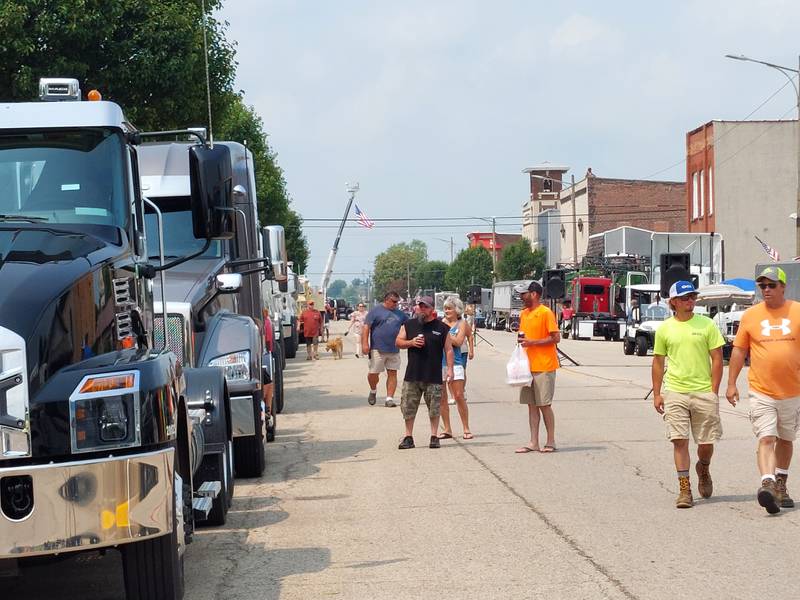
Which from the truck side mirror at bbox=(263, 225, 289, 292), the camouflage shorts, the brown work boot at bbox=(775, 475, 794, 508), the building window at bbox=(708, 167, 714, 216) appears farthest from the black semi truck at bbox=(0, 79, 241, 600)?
the building window at bbox=(708, 167, 714, 216)

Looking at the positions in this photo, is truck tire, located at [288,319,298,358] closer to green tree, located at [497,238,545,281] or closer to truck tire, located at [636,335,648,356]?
truck tire, located at [636,335,648,356]

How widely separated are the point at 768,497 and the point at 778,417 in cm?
75

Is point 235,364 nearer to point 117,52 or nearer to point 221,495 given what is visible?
point 221,495

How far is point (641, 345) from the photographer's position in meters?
38.8

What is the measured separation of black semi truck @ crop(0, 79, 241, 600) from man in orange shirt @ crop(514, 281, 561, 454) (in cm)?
671

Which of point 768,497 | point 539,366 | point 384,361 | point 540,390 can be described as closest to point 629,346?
point 384,361

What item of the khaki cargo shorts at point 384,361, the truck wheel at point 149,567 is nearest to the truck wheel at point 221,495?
the truck wheel at point 149,567

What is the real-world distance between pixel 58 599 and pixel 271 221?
67487 millimetres

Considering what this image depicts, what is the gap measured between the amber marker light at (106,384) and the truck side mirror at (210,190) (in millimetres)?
1741

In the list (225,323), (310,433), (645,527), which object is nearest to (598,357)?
(310,433)

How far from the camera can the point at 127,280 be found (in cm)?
732

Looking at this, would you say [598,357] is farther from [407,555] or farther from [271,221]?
[271,221]

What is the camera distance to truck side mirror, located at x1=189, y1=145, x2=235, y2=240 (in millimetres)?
7555

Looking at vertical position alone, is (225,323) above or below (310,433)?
above
